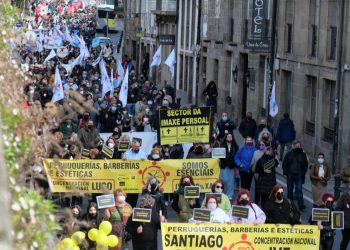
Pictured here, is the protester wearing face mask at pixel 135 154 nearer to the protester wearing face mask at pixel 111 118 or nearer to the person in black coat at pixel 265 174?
the person in black coat at pixel 265 174

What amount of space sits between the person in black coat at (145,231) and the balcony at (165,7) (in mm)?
42262

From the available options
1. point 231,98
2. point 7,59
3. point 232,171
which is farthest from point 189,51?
point 7,59

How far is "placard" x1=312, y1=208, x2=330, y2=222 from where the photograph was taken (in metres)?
15.1

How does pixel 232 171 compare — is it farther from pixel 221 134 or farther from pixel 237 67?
pixel 237 67

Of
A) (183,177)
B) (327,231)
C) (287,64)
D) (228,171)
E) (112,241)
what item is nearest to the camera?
(112,241)

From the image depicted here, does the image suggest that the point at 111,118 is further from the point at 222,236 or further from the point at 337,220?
the point at 222,236

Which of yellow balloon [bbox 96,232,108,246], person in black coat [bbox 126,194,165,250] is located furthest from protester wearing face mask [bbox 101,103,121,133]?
yellow balloon [bbox 96,232,108,246]

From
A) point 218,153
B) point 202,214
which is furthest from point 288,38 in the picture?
point 202,214

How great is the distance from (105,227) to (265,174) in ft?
22.6

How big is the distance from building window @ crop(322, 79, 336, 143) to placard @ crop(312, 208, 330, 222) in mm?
14164

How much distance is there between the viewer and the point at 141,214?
1474cm

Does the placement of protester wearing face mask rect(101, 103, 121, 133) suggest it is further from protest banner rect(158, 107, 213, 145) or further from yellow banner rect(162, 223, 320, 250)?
yellow banner rect(162, 223, 320, 250)

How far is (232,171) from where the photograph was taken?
861 inches

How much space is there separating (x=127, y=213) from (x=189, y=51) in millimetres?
36527
